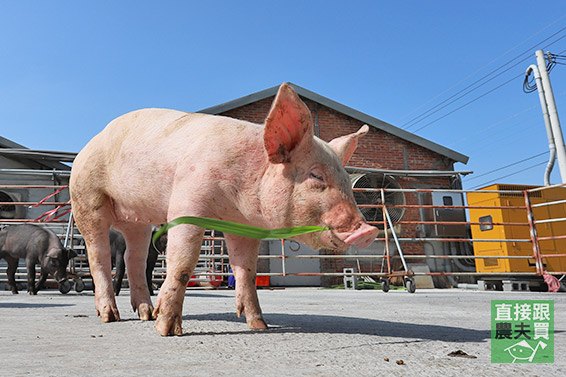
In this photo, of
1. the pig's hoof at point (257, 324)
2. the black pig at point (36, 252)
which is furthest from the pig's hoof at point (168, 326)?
the black pig at point (36, 252)

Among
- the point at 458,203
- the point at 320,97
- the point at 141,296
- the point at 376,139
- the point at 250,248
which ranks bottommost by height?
the point at 141,296

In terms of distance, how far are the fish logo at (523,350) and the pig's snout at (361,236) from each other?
1.95ft

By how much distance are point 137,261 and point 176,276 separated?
112cm

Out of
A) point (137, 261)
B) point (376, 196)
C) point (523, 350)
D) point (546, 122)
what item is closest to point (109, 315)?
point (137, 261)

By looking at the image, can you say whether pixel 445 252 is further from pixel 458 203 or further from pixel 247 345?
pixel 247 345

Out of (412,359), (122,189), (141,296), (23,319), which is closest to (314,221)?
(412,359)

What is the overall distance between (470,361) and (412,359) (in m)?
0.17

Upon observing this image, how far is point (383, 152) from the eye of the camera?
13.2 meters

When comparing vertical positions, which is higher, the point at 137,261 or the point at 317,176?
the point at 317,176

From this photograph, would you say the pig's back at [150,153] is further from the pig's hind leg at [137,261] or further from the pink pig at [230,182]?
the pig's hind leg at [137,261]

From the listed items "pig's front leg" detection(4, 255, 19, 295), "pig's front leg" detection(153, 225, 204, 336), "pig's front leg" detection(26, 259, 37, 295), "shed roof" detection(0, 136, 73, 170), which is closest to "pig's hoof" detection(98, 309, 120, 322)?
"pig's front leg" detection(153, 225, 204, 336)

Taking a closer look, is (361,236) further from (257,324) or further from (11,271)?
(11,271)

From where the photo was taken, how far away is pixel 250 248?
2.46 meters

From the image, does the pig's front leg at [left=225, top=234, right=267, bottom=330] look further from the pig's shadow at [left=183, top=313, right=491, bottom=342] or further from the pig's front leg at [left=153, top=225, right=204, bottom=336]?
the pig's front leg at [left=153, top=225, right=204, bottom=336]
